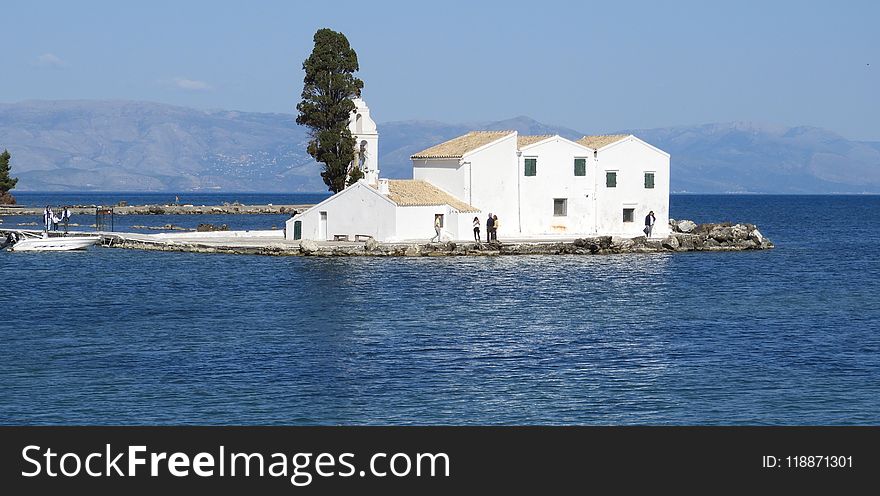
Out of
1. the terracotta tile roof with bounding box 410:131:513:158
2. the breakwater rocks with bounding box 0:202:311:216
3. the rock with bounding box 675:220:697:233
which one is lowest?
the rock with bounding box 675:220:697:233

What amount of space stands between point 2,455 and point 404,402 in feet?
31.7

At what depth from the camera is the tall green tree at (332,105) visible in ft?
209

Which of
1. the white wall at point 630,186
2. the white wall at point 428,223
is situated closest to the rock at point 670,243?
the white wall at point 630,186

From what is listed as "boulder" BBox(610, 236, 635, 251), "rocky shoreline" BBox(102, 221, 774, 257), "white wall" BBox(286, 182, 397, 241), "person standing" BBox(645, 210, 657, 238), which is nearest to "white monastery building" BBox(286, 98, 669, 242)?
"white wall" BBox(286, 182, 397, 241)

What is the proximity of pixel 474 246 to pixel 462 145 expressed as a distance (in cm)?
860

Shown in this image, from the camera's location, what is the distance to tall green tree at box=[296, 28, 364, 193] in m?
63.7

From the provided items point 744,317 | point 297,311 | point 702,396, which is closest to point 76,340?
point 297,311

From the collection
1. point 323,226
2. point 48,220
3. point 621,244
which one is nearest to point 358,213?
point 323,226

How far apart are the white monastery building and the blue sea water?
4.44 metres

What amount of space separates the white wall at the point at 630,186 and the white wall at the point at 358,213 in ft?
39.9

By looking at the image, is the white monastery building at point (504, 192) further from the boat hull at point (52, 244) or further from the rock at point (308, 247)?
the boat hull at point (52, 244)

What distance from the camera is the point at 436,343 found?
103 ft

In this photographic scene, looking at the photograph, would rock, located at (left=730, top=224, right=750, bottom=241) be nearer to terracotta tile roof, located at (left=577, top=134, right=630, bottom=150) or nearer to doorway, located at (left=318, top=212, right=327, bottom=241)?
terracotta tile roof, located at (left=577, top=134, right=630, bottom=150)

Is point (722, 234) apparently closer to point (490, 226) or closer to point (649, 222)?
point (649, 222)
